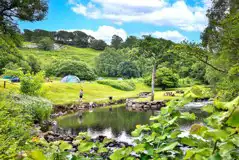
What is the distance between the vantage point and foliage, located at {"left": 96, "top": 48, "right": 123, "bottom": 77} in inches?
3467

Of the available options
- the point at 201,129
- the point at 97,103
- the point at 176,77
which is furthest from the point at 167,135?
the point at 176,77

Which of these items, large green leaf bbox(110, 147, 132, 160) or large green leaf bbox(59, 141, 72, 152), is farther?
large green leaf bbox(59, 141, 72, 152)

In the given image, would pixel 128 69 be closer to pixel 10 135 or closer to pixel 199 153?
pixel 10 135

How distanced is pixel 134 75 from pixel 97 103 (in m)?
45.0

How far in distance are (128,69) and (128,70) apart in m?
0.42

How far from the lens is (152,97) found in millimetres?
39625

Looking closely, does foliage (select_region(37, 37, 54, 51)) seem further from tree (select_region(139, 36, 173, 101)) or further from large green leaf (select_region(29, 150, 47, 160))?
large green leaf (select_region(29, 150, 47, 160))

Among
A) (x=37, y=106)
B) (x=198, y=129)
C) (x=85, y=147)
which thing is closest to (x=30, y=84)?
(x=37, y=106)

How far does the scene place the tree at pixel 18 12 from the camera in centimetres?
2036

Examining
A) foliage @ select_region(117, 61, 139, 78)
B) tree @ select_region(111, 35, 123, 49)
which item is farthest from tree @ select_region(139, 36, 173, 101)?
tree @ select_region(111, 35, 123, 49)

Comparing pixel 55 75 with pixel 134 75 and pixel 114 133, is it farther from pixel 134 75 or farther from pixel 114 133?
pixel 114 133

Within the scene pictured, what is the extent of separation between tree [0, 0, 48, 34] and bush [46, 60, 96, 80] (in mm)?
50836

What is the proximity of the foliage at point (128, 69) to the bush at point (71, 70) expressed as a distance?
1188 centimetres

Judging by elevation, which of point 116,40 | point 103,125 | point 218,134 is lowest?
point 103,125
